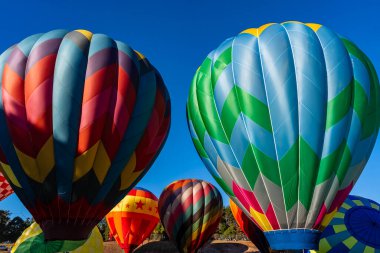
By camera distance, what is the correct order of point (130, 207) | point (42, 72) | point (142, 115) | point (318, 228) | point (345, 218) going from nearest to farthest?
point (318, 228) → point (42, 72) → point (142, 115) → point (345, 218) → point (130, 207)

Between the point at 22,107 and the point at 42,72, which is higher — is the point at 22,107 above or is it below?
below

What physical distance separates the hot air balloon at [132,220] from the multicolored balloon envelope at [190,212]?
191 cm

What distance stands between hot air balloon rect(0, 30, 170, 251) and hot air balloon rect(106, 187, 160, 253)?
9411 mm

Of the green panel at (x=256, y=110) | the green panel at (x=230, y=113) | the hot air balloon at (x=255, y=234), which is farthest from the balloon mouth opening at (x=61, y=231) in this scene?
the hot air balloon at (x=255, y=234)

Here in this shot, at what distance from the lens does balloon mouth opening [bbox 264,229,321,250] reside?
7477 mm

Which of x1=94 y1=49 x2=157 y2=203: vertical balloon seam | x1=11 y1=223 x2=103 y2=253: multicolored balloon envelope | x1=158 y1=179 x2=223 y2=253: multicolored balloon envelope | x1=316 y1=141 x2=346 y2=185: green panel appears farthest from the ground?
x1=316 y1=141 x2=346 y2=185: green panel

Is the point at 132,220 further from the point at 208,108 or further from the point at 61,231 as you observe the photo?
the point at 208,108

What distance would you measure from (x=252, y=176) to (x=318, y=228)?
1680 mm

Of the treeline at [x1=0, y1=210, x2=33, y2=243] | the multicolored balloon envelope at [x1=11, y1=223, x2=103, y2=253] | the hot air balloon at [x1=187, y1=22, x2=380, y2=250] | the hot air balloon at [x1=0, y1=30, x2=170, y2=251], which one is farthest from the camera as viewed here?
the treeline at [x1=0, y1=210, x2=33, y2=243]

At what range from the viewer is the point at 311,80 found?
7.96 metres

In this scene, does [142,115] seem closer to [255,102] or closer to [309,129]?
[255,102]

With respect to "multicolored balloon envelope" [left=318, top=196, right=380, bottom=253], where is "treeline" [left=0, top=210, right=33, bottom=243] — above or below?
below

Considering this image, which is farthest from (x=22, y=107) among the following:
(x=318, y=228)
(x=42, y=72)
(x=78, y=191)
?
(x=318, y=228)

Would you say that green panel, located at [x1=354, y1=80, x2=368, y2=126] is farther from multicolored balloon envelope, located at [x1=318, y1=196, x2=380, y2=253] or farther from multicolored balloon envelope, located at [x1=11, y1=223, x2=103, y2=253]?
multicolored balloon envelope, located at [x1=11, y1=223, x2=103, y2=253]
